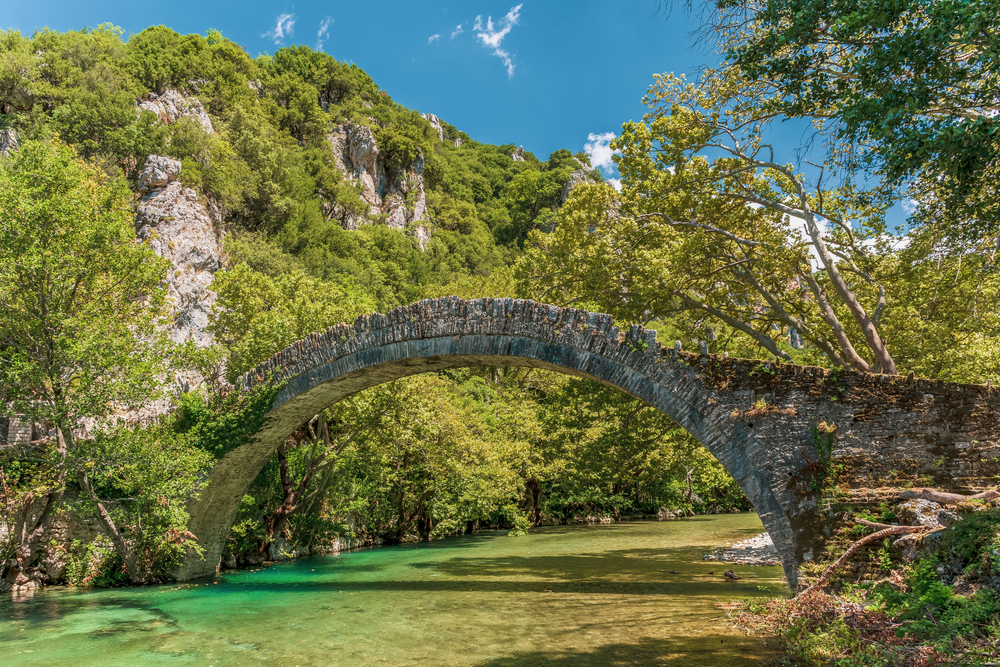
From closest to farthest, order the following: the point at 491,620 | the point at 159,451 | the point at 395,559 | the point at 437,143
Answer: the point at 491,620 < the point at 159,451 < the point at 395,559 < the point at 437,143

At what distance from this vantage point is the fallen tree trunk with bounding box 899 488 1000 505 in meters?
5.50

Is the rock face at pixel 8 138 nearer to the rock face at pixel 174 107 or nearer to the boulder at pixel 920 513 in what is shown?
the rock face at pixel 174 107

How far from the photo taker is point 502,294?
31.3 metres

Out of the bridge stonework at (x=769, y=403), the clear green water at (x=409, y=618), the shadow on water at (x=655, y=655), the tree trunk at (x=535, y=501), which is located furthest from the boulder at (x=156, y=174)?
the shadow on water at (x=655, y=655)

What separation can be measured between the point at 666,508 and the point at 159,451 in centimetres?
2712

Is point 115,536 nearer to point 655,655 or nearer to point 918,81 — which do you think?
point 655,655

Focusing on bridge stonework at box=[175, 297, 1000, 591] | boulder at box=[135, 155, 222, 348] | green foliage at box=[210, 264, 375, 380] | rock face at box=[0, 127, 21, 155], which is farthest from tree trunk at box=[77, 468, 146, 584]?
rock face at box=[0, 127, 21, 155]

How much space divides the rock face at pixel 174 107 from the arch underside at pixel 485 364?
30.5 metres

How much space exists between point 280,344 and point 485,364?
23.1 ft

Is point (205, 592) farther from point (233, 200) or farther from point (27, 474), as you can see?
point (233, 200)

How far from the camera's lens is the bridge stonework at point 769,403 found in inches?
255

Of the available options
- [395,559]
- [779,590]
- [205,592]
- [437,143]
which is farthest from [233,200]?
[437,143]

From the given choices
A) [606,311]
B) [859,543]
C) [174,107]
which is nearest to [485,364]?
[606,311]

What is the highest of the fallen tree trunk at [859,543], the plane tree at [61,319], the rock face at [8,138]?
the rock face at [8,138]
